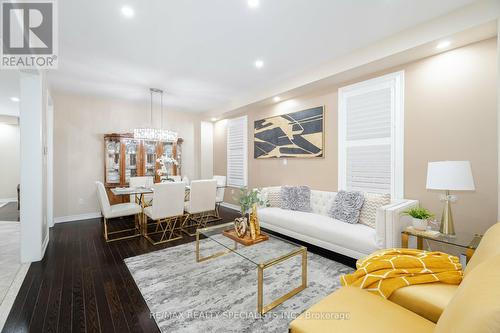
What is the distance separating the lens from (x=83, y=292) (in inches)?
88.3

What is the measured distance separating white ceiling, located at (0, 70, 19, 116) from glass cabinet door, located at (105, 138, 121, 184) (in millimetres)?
1778

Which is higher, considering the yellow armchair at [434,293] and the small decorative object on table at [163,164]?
the small decorative object on table at [163,164]

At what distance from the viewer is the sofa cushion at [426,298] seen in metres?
1.34

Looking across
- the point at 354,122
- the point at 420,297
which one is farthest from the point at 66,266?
the point at 354,122

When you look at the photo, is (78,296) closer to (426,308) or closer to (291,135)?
(426,308)

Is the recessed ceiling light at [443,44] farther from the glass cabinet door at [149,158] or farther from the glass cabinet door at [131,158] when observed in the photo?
the glass cabinet door at [131,158]

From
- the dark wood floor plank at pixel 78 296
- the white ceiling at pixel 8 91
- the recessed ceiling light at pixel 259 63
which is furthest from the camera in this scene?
the white ceiling at pixel 8 91

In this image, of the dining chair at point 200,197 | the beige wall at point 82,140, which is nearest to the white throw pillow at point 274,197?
the dining chair at point 200,197

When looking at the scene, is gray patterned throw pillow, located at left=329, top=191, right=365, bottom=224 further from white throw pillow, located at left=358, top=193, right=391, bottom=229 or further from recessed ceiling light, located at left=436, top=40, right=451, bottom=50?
recessed ceiling light, located at left=436, top=40, right=451, bottom=50

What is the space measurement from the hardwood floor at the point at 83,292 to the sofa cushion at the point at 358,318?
1.27 metres

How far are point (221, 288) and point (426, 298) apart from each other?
1.70 meters

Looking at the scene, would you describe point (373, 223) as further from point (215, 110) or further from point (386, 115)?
point (215, 110)

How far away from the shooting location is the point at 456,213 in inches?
104

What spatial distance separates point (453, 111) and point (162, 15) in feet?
11.2
